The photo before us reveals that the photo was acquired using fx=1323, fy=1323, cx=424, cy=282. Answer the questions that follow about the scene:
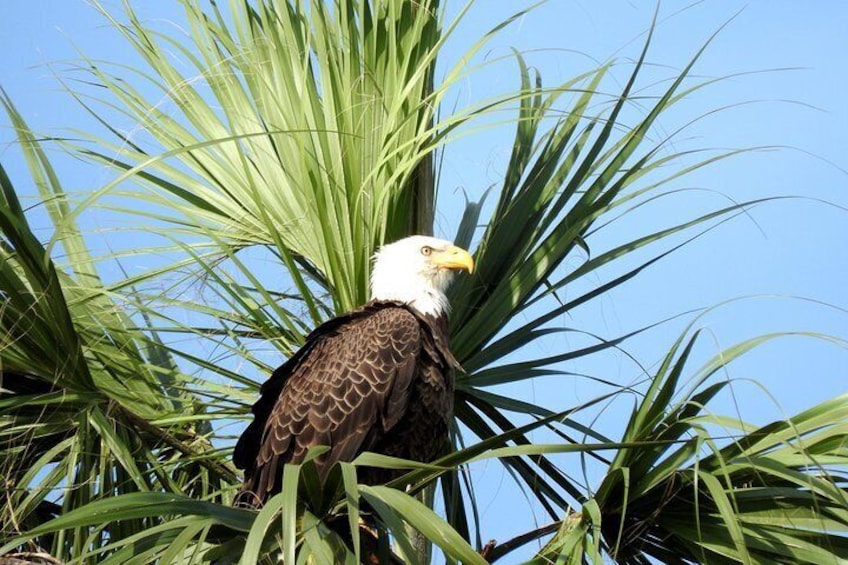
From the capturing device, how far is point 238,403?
19.1ft

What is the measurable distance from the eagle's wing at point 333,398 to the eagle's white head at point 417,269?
1.58ft

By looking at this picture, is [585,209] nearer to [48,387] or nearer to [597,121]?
[597,121]

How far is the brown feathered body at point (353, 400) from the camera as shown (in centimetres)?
554

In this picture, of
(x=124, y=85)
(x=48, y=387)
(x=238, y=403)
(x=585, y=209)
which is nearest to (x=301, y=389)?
(x=238, y=403)

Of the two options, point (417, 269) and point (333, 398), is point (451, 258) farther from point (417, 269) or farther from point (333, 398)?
point (333, 398)

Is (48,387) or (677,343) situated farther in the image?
(48,387)

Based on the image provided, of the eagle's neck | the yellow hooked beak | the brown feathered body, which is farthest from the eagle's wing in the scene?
the yellow hooked beak

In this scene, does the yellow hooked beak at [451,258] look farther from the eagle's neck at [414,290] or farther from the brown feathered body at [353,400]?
the brown feathered body at [353,400]

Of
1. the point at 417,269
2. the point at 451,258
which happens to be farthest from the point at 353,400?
the point at 451,258

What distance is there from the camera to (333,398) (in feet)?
18.3

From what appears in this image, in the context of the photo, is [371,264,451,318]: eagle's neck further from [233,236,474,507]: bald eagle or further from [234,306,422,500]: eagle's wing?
[234,306,422,500]: eagle's wing

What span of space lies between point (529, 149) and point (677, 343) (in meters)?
1.81

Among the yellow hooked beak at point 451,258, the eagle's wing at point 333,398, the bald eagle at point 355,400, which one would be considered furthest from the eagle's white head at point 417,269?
the eagle's wing at point 333,398

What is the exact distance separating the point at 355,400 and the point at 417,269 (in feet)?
2.86
